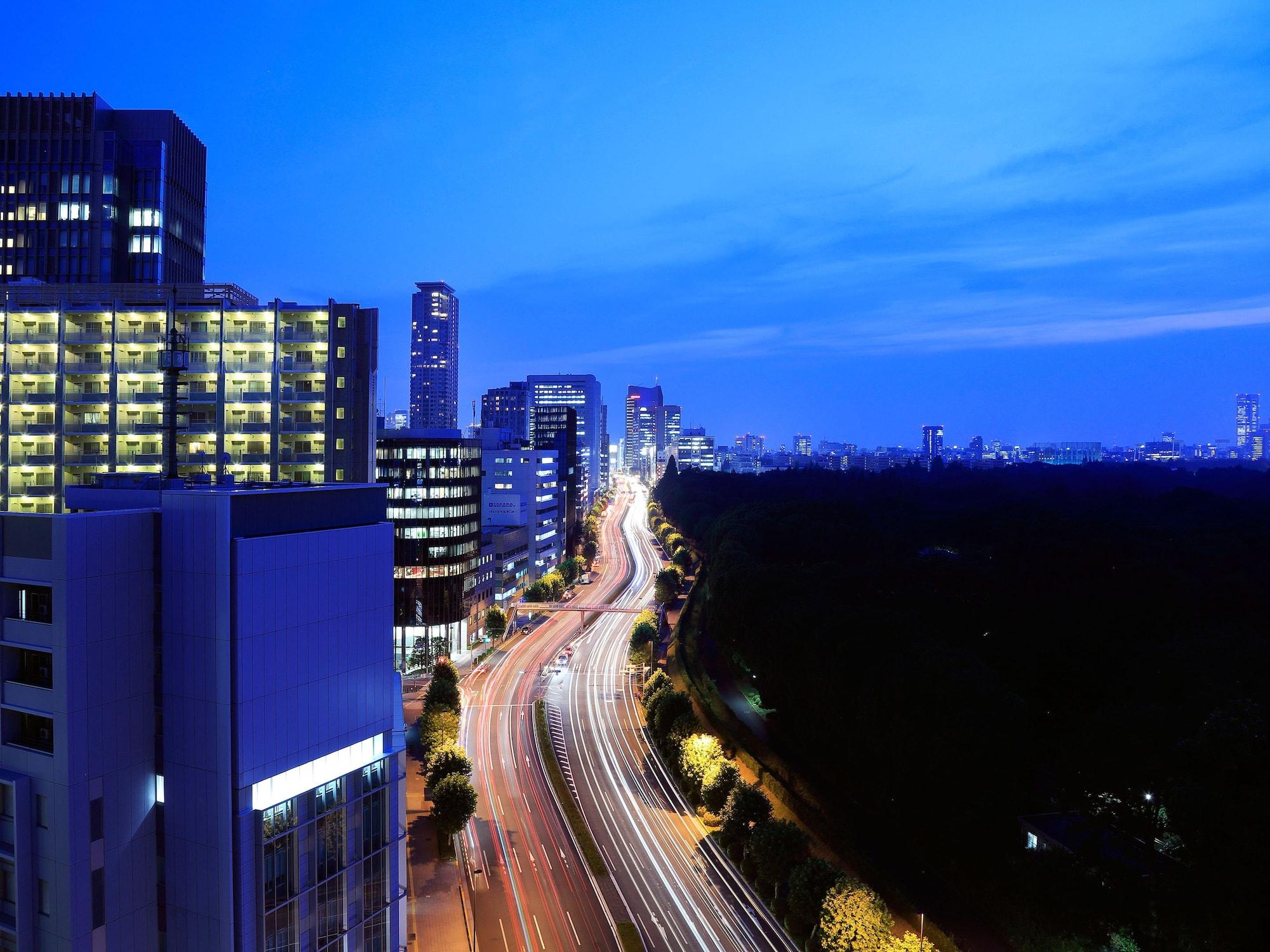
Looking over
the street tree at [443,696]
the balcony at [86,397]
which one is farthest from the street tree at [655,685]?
the balcony at [86,397]

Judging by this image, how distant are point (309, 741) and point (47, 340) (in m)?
40.7

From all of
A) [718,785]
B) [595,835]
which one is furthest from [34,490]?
[718,785]

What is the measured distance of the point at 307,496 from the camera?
18031 millimetres

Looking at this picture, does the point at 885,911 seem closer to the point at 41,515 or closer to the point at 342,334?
the point at 41,515

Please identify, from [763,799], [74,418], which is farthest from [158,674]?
[74,418]

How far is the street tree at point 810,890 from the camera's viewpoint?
28.5 m

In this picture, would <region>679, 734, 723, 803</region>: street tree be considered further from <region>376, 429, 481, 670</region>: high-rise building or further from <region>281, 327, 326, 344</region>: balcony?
<region>281, 327, 326, 344</region>: balcony

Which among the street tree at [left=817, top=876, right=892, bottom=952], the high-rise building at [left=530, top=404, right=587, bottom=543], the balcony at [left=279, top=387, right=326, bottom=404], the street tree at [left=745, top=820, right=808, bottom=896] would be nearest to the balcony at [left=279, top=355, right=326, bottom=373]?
the balcony at [left=279, top=387, right=326, bottom=404]

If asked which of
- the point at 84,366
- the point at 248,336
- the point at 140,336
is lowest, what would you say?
the point at 84,366

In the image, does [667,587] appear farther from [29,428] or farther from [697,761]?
[29,428]

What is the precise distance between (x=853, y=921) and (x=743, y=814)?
9.10 meters

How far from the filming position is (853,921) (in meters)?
26.1

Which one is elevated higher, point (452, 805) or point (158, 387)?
point (158, 387)

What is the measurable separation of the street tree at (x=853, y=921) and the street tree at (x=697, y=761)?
1168 centimetres
